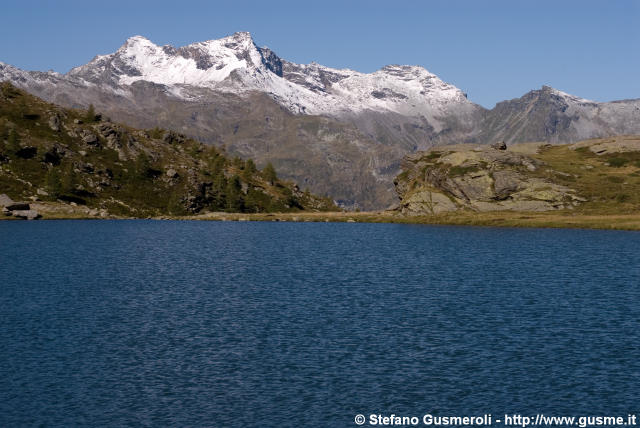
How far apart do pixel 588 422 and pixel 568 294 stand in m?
43.1

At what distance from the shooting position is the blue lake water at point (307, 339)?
38.3 meters

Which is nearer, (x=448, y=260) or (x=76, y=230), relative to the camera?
(x=448, y=260)

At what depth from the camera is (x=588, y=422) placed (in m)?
35.8

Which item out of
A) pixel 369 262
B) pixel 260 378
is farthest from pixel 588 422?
pixel 369 262

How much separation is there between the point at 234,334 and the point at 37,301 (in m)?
25.6

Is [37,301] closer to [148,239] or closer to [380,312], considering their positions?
[380,312]

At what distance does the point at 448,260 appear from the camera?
112625mm

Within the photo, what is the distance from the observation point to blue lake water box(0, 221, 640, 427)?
38281 millimetres

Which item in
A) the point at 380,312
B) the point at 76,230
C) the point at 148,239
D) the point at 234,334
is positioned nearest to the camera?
the point at 234,334

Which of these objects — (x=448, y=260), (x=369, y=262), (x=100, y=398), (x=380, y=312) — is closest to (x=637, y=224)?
(x=448, y=260)

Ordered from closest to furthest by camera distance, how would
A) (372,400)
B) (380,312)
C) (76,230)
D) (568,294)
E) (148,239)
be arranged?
(372,400)
(380,312)
(568,294)
(148,239)
(76,230)

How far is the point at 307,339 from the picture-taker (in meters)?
53.2

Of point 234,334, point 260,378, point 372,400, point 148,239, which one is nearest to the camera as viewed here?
point 372,400

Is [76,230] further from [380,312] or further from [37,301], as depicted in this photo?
[380,312]
